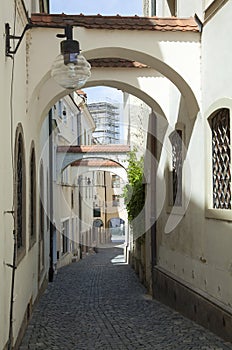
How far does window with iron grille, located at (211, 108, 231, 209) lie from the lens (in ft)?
23.7

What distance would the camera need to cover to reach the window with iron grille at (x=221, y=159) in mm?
7211

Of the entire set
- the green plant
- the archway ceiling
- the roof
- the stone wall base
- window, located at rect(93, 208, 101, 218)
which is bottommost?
the stone wall base

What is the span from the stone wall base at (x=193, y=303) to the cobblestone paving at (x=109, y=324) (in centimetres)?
14

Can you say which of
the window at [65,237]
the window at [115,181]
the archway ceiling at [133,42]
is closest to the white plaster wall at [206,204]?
the archway ceiling at [133,42]

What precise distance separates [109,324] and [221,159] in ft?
10.9

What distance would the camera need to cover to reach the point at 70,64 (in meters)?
5.43

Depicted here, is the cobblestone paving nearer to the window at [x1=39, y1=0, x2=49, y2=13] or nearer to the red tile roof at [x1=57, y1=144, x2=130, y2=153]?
the window at [x1=39, y1=0, x2=49, y2=13]

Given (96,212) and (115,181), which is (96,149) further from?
(115,181)

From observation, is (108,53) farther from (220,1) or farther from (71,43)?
(71,43)

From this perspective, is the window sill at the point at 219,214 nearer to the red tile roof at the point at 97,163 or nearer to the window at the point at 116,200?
the red tile roof at the point at 97,163

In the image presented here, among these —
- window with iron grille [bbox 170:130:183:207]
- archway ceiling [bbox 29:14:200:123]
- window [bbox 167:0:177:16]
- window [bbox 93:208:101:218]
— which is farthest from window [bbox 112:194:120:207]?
archway ceiling [bbox 29:14:200:123]

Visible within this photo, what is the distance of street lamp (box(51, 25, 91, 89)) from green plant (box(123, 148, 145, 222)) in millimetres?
8882

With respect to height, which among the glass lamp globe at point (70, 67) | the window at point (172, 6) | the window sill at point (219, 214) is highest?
the window at point (172, 6)

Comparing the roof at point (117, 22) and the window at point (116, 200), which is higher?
the roof at point (117, 22)
